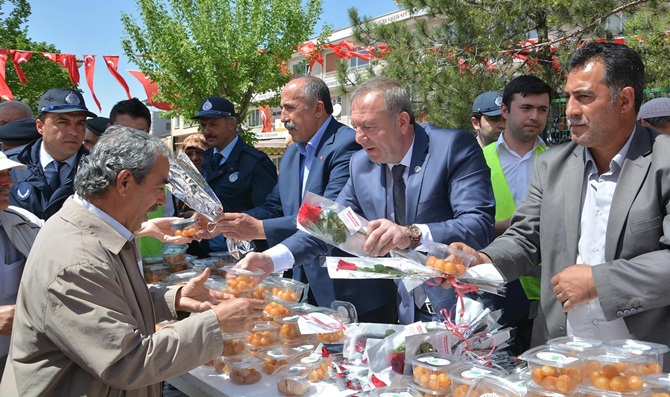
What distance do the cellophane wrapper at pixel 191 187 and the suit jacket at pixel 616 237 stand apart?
1.49 metres

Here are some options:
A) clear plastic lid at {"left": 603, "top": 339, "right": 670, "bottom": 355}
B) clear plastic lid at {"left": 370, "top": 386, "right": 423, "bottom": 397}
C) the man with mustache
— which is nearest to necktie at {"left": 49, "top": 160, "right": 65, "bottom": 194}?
clear plastic lid at {"left": 370, "top": 386, "right": 423, "bottom": 397}

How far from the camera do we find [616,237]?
1950 mm

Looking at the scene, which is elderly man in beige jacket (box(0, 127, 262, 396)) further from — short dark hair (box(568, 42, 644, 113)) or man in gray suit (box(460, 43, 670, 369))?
short dark hair (box(568, 42, 644, 113))

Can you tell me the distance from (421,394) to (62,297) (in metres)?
1.23

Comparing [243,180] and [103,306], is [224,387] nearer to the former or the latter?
[103,306]

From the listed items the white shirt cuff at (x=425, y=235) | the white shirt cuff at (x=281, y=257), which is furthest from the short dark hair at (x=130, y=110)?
the white shirt cuff at (x=425, y=235)

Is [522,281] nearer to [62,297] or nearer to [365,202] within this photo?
[365,202]

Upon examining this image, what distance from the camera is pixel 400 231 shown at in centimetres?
222

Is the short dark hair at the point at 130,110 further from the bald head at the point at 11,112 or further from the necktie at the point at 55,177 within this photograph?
the necktie at the point at 55,177

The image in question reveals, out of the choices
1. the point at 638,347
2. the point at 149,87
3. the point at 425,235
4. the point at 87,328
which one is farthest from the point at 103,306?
the point at 149,87

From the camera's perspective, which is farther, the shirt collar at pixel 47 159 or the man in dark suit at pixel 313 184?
the shirt collar at pixel 47 159

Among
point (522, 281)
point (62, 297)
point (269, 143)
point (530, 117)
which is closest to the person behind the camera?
point (62, 297)

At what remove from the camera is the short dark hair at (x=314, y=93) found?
12.2 ft

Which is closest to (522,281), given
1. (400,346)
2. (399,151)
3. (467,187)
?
(467,187)
